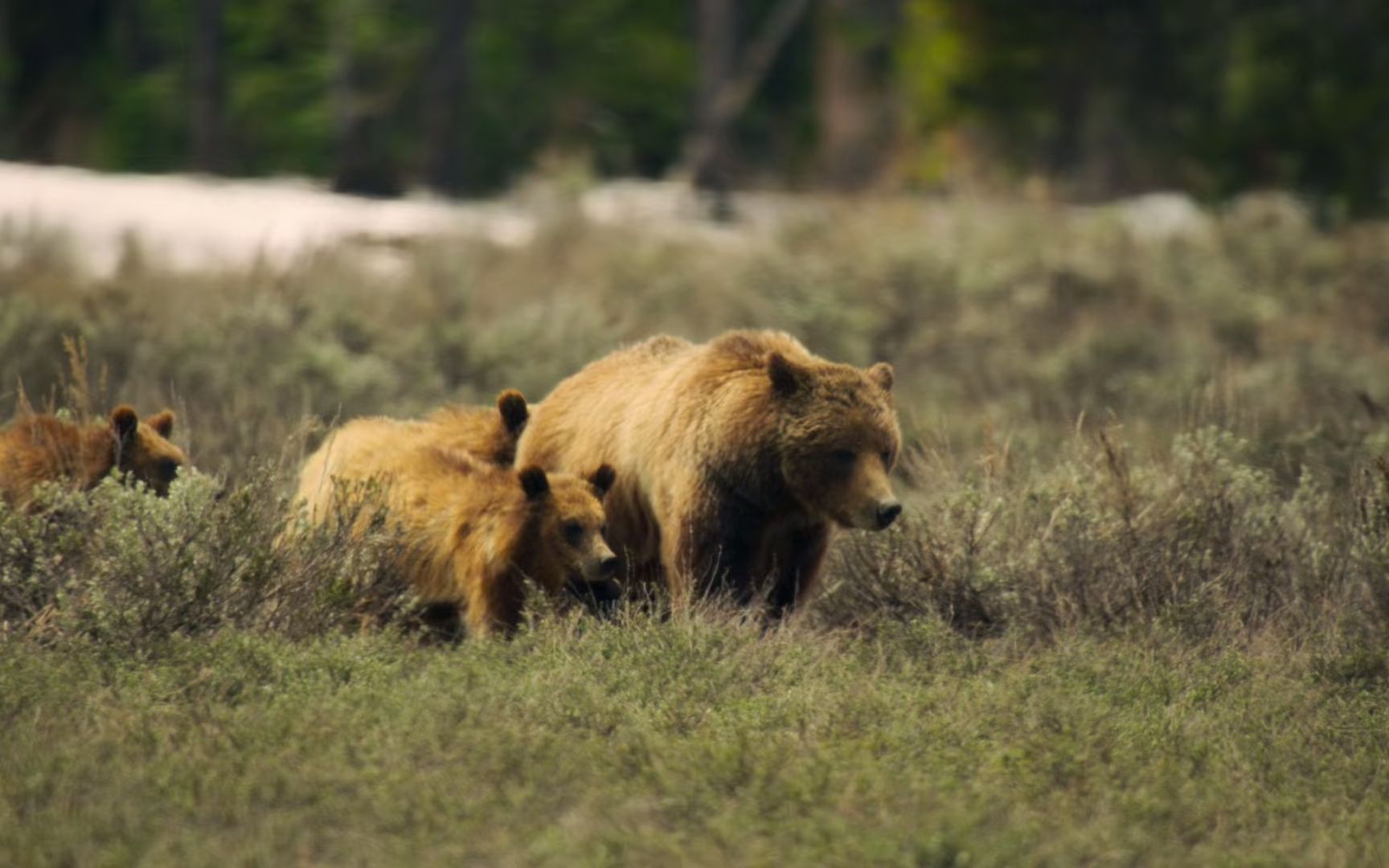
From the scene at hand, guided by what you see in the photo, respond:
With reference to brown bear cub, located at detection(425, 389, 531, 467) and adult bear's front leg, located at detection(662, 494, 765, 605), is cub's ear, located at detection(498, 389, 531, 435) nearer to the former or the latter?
brown bear cub, located at detection(425, 389, 531, 467)

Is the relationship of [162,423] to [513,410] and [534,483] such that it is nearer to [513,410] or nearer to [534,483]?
[513,410]

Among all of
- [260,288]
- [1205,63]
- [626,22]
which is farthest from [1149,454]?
[626,22]

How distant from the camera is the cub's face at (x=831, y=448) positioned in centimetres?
858

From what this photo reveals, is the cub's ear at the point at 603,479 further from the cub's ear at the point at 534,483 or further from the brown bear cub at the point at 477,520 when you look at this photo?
the cub's ear at the point at 534,483

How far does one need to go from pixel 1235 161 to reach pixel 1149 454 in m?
18.1

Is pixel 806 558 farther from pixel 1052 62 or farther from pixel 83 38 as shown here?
pixel 83 38

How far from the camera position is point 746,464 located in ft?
28.3

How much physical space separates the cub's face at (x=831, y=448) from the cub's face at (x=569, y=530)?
780mm

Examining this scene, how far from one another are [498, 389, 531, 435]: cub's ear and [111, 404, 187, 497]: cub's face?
4.67 feet

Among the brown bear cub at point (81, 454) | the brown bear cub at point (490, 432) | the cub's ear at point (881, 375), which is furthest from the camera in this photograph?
the brown bear cub at point (490, 432)

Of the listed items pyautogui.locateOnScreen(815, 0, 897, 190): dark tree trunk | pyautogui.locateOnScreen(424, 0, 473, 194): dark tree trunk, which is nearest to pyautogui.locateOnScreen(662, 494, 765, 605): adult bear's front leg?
pyautogui.locateOnScreen(424, 0, 473, 194): dark tree trunk

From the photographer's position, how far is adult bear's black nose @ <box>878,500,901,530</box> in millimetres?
8484

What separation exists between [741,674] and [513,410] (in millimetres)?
2209

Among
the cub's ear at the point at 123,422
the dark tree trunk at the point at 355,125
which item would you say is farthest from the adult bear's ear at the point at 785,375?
the dark tree trunk at the point at 355,125
